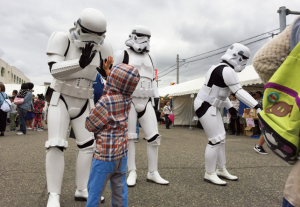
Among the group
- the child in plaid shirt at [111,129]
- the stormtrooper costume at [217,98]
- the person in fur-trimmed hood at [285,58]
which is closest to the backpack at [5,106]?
the stormtrooper costume at [217,98]

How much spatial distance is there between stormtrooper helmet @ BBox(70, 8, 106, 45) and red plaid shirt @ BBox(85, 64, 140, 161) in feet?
1.97

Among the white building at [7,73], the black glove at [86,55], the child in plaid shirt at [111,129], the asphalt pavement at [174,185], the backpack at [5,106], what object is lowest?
the asphalt pavement at [174,185]

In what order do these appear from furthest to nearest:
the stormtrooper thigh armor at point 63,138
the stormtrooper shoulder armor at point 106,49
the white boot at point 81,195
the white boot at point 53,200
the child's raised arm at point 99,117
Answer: the stormtrooper shoulder armor at point 106,49 < the white boot at point 81,195 < the stormtrooper thigh armor at point 63,138 < the white boot at point 53,200 < the child's raised arm at point 99,117

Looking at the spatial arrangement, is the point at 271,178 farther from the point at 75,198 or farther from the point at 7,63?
the point at 7,63

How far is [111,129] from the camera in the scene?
166 centimetres

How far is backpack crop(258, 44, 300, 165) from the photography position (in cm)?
88

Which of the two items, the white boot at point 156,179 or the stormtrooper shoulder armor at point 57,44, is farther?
the white boot at point 156,179

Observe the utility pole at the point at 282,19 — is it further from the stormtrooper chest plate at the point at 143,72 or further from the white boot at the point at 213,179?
the white boot at the point at 213,179

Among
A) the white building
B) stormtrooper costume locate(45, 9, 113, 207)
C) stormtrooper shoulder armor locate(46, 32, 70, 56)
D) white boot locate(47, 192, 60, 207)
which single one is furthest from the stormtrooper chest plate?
the white building

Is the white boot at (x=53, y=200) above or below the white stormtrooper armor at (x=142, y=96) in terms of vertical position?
below

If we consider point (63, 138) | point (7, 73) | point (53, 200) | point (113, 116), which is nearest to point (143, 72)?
point (63, 138)

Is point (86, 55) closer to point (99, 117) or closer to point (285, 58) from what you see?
point (99, 117)

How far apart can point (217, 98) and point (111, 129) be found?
185 cm

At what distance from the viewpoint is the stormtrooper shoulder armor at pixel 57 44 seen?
2.14 m
